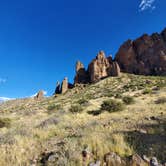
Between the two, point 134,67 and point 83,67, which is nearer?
point 134,67

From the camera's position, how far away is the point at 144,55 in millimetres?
83500

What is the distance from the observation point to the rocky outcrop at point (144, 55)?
255ft

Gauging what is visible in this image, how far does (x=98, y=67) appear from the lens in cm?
8319

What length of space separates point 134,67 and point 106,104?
72.4m

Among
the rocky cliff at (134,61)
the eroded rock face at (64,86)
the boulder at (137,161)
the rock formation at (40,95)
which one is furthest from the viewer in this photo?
the rock formation at (40,95)

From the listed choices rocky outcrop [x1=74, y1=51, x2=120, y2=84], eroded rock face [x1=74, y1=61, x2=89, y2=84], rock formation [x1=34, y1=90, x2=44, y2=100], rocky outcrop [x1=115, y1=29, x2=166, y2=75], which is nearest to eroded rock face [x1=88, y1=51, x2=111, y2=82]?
rocky outcrop [x1=74, y1=51, x2=120, y2=84]

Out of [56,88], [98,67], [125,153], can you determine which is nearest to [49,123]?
[125,153]

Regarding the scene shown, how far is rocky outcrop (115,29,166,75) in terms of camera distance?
77588 millimetres

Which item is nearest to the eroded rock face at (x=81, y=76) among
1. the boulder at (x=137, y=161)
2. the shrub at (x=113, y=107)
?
the shrub at (x=113, y=107)

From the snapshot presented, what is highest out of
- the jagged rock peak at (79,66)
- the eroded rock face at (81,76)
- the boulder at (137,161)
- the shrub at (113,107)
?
the jagged rock peak at (79,66)

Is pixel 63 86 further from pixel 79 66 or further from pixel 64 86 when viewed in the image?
pixel 79 66

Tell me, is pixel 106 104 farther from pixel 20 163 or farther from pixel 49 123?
pixel 20 163

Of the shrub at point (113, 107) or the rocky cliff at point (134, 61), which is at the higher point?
the rocky cliff at point (134, 61)

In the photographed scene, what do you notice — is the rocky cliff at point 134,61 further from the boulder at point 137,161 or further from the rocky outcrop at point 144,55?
the boulder at point 137,161
